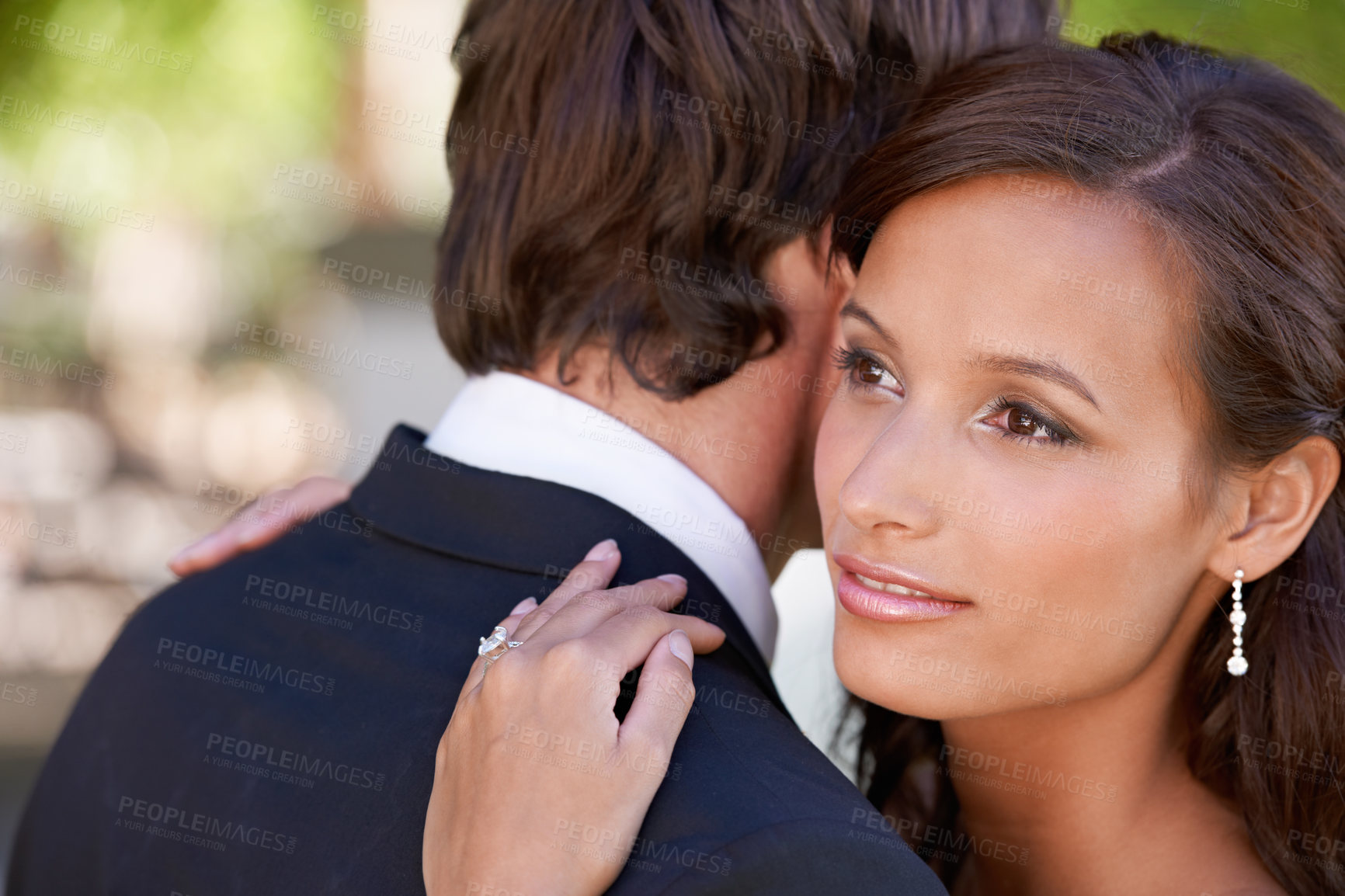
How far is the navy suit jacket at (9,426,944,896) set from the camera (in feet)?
3.81

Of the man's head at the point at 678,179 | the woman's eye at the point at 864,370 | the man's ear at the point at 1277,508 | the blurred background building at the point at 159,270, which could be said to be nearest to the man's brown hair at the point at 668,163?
the man's head at the point at 678,179

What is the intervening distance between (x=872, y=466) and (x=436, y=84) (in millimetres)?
6817

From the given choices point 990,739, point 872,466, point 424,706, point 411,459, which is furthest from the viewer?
point 990,739

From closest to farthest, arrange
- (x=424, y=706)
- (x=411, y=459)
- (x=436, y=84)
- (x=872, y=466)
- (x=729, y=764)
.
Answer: (x=729, y=764) < (x=424, y=706) < (x=872, y=466) < (x=411, y=459) < (x=436, y=84)

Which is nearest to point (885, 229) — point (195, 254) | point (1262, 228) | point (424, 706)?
point (1262, 228)

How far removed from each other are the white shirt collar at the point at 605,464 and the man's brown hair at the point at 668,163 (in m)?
0.07

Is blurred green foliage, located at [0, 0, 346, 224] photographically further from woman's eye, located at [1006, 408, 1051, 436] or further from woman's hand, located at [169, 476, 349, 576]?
woman's eye, located at [1006, 408, 1051, 436]

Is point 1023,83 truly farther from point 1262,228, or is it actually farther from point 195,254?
point 195,254

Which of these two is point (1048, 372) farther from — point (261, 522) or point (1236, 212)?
point (261, 522)

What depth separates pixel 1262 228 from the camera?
155cm

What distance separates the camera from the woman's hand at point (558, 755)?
3.82 feet

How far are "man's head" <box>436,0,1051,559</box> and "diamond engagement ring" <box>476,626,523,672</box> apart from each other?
1.33ft

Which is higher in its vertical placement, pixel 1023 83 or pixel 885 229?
pixel 1023 83

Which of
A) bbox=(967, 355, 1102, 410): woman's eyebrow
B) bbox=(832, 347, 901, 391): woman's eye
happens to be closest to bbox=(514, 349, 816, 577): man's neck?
bbox=(832, 347, 901, 391): woman's eye
